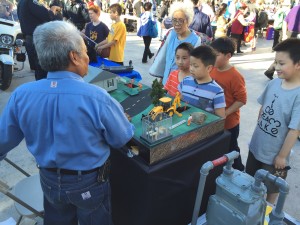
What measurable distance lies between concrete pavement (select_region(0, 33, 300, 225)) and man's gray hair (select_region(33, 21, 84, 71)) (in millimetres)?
1448

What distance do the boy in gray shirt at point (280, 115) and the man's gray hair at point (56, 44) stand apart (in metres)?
1.25

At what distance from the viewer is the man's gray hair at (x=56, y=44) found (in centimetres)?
115

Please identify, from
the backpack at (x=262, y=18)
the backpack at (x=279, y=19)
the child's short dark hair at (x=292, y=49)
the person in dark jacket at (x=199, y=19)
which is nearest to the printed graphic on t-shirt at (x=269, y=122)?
the child's short dark hair at (x=292, y=49)

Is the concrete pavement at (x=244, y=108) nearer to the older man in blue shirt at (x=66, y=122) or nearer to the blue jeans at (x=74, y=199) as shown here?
the blue jeans at (x=74, y=199)

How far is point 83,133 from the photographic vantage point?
4.09 feet

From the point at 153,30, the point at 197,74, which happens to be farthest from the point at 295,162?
the point at 153,30

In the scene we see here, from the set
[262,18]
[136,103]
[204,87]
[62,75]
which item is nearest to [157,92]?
[136,103]

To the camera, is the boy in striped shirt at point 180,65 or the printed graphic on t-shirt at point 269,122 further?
the boy in striped shirt at point 180,65

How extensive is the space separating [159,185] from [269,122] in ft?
2.93

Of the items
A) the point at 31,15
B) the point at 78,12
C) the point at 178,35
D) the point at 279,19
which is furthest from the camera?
the point at 279,19

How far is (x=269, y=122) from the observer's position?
183cm

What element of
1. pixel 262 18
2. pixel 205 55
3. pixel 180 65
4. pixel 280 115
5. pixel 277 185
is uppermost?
pixel 262 18

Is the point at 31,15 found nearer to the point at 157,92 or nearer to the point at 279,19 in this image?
the point at 157,92

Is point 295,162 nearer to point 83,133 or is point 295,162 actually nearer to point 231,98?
point 231,98
